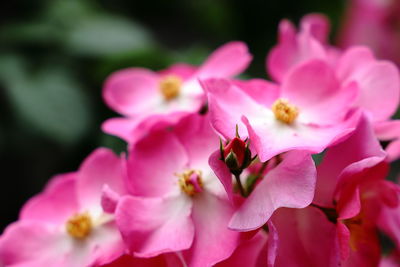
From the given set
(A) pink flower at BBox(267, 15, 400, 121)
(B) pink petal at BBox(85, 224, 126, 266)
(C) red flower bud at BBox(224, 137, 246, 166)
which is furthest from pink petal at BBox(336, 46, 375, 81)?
(B) pink petal at BBox(85, 224, 126, 266)

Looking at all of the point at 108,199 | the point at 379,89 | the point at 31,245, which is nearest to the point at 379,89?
the point at 379,89

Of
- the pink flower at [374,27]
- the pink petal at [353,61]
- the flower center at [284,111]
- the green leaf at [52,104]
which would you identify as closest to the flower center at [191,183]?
the flower center at [284,111]

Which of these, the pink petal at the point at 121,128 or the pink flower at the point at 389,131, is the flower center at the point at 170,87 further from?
the pink flower at the point at 389,131

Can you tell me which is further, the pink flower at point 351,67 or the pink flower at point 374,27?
the pink flower at point 374,27

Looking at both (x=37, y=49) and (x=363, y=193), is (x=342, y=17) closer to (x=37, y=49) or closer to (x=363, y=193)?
(x=37, y=49)

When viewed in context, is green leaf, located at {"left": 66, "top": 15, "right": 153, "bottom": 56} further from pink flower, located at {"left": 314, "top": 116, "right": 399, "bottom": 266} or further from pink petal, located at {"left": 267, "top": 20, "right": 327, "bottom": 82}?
pink flower, located at {"left": 314, "top": 116, "right": 399, "bottom": 266}

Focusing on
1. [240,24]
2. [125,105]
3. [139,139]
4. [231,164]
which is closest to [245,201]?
[231,164]

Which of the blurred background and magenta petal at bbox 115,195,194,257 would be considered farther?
the blurred background
